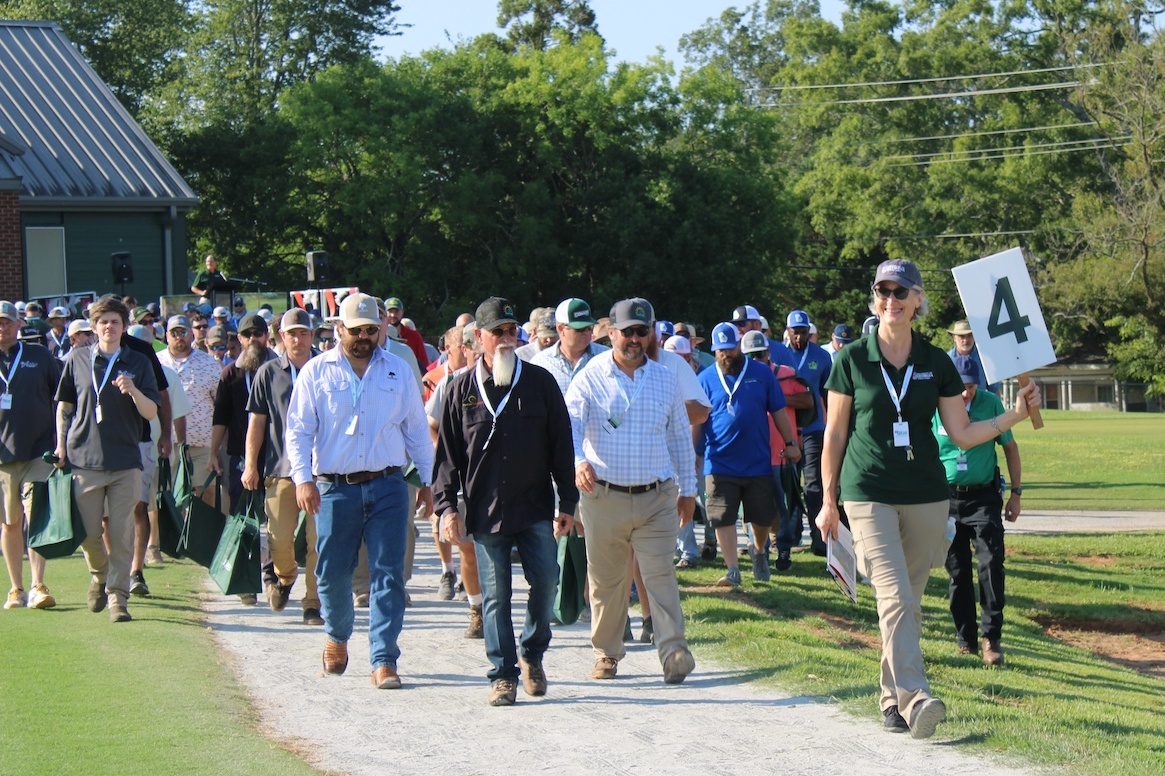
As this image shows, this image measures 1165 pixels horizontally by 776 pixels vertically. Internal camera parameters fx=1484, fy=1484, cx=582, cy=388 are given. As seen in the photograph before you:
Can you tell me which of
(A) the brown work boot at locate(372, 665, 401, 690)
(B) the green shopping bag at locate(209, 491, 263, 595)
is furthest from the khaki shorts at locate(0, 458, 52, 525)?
(A) the brown work boot at locate(372, 665, 401, 690)

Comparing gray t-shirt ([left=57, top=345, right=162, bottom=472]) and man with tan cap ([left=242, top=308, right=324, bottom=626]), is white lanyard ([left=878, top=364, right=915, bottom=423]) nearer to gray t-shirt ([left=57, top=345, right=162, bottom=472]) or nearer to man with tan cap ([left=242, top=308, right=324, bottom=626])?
man with tan cap ([left=242, top=308, right=324, bottom=626])

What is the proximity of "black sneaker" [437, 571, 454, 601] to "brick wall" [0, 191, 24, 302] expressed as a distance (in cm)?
2399

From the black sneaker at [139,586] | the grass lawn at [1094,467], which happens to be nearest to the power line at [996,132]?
the grass lawn at [1094,467]

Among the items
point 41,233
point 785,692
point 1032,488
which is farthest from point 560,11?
point 785,692

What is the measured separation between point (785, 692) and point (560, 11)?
70.9 metres

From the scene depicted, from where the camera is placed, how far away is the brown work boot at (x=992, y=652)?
978 centimetres

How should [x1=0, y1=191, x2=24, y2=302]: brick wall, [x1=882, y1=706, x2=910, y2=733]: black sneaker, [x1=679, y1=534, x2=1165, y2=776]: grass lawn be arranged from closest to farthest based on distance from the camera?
[x1=679, y1=534, x2=1165, y2=776]: grass lawn < [x1=882, y1=706, x2=910, y2=733]: black sneaker < [x1=0, y1=191, x2=24, y2=302]: brick wall

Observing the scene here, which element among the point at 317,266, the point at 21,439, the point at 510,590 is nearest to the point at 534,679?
the point at 510,590

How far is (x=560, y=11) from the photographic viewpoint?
7594 cm

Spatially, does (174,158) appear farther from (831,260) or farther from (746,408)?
(746,408)

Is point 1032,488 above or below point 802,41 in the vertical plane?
below

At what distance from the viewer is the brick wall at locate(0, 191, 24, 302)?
3256 cm

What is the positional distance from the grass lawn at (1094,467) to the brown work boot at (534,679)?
1301 cm

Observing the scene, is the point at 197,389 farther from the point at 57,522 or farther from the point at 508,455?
the point at 508,455
